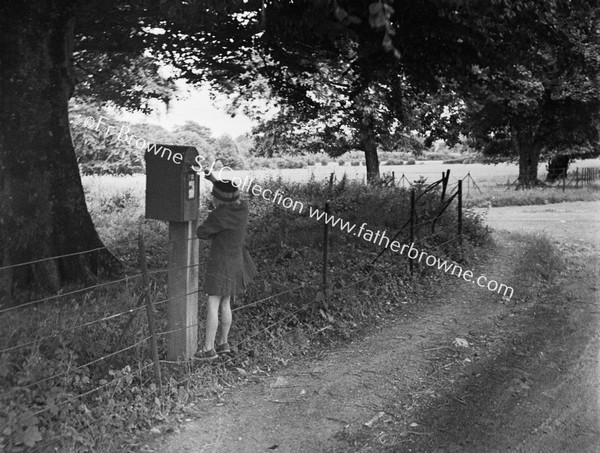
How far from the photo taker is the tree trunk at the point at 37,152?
23.2ft

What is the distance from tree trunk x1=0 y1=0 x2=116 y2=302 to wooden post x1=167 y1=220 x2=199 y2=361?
271 cm

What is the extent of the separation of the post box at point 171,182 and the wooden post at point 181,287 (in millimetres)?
155

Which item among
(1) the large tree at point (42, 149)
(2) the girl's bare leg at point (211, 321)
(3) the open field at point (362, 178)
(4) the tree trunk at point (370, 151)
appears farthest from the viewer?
(4) the tree trunk at point (370, 151)

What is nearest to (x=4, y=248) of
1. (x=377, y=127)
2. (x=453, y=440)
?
(x=453, y=440)

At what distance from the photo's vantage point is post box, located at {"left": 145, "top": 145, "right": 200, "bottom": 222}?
489cm

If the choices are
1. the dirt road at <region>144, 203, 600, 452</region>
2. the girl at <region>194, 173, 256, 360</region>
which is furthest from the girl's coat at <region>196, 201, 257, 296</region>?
the dirt road at <region>144, 203, 600, 452</region>

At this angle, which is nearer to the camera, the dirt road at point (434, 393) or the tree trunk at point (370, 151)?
the dirt road at point (434, 393)

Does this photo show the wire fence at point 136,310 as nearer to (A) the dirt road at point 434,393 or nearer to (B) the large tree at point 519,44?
(A) the dirt road at point 434,393

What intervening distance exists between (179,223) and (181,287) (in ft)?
1.87

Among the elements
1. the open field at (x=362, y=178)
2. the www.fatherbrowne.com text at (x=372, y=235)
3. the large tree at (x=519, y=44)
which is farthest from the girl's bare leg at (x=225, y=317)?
the large tree at (x=519, y=44)

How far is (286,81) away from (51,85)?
6115 mm

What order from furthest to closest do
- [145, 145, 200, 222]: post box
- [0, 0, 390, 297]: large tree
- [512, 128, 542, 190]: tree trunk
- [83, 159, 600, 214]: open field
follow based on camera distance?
1. [512, 128, 542, 190]: tree trunk
2. [83, 159, 600, 214]: open field
3. [0, 0, 390, 297]: large tree
4. [145, 145, 200, 222]: post box

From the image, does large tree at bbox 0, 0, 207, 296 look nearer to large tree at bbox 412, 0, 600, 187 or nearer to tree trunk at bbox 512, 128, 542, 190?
large tree at bbox 412, 0, 600, 187

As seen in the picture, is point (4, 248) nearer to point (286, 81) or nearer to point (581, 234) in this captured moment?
point (286, 81)
